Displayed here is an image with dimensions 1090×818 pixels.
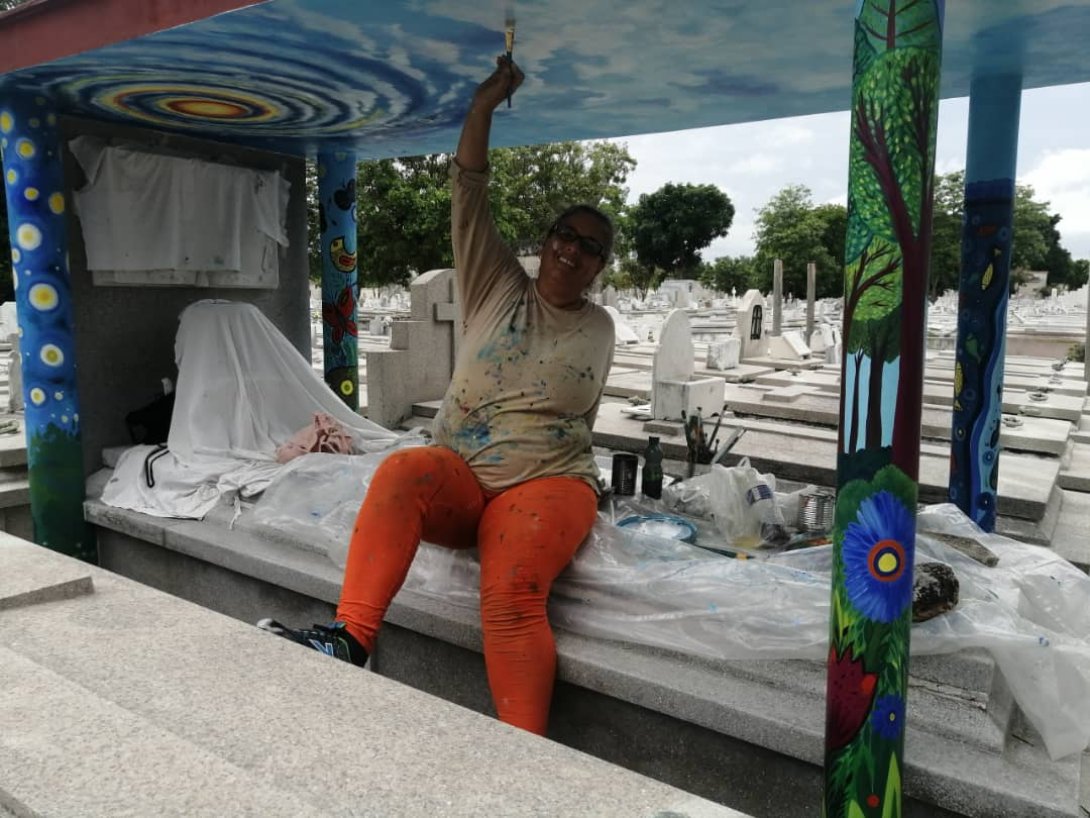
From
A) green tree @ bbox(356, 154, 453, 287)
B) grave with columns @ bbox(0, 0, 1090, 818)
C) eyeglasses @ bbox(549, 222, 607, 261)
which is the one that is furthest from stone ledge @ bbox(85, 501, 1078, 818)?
green tree @ bbox(356, 154, 453, 287)

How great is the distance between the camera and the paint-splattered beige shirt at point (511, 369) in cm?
291

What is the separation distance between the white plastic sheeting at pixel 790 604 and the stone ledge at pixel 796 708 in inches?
2.4

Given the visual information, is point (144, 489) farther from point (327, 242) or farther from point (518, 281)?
point (518, 281)

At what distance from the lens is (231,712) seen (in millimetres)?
1888

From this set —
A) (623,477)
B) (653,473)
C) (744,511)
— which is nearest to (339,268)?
(623,477)

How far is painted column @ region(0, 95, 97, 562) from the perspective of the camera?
4.23 m

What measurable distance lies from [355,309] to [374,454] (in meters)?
1.95

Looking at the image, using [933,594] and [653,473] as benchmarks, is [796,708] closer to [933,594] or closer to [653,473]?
[933,594]

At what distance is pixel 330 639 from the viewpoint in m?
2.43

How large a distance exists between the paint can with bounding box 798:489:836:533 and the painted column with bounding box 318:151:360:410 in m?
3.68

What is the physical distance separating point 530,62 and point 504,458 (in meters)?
1.87

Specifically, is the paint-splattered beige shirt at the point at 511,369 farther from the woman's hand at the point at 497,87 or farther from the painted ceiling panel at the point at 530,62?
the painted ceiling panel at the point at 530,62

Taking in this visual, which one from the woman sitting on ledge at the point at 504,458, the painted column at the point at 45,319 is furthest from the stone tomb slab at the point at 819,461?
the painted column at the point at 45,319

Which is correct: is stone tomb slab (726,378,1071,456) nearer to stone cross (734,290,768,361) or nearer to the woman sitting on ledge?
the woman sitting on ledge
